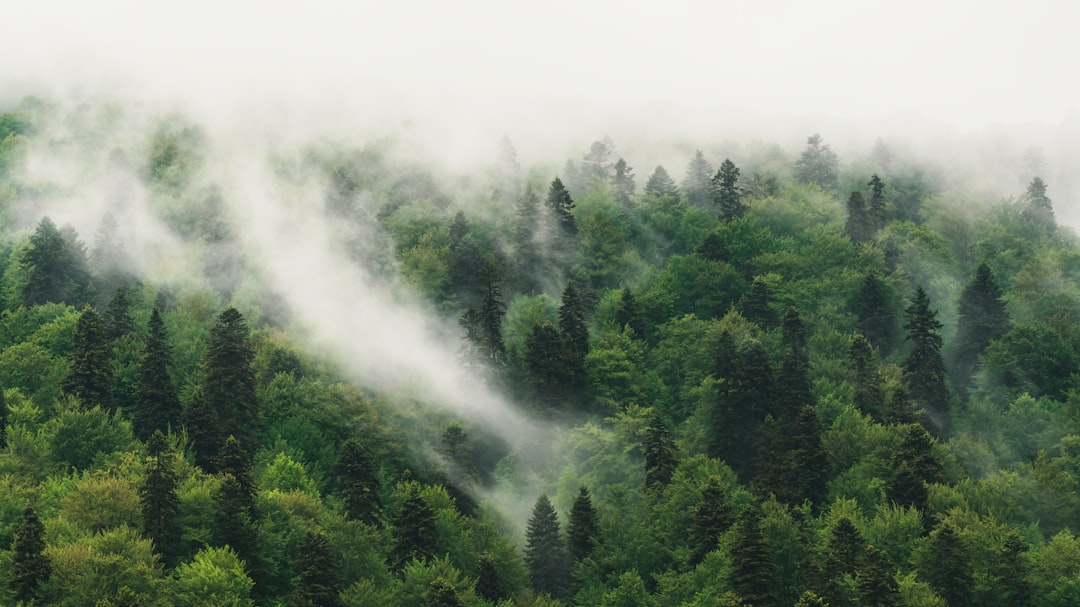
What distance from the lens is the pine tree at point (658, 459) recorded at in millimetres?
105000

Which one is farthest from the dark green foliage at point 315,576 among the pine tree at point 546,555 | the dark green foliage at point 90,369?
the dark green foliage at point 90,369

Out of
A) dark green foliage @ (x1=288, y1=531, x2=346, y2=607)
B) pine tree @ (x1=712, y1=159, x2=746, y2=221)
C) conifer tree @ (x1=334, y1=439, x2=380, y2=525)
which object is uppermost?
pine tree @ (x1=712, y1=159, x2=746, y2=221)

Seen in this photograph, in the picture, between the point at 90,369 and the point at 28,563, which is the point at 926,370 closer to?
the point at 90,369

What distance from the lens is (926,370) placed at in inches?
4528

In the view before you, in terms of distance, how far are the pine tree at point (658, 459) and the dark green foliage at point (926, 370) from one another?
2494 centimetres

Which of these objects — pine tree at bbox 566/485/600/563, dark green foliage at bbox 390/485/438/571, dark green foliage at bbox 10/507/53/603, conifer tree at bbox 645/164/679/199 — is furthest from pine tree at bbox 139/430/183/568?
conifer tree at bbox 645/164/679/199

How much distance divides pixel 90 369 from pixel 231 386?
13.0 metres

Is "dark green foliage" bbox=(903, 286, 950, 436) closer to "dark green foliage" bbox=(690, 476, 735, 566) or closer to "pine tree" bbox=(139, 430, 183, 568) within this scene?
"dark green foliage" bbox=(690, 476, 735, 566)

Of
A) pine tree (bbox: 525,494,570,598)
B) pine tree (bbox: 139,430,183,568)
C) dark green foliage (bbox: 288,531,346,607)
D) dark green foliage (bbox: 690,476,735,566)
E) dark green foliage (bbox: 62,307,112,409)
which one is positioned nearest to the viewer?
dark green foliage (bbox: 288,531,346,607)

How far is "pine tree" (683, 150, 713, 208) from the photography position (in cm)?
16200

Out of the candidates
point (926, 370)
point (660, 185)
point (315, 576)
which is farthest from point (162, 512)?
point (660, 185)

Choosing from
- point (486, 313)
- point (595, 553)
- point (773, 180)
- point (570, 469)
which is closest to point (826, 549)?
point (595, 553)

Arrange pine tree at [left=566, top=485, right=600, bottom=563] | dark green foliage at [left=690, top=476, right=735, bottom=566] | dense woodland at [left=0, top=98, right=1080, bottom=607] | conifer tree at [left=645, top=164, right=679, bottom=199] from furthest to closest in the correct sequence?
conifer tree at [left=645, top=164, right=679, bottom=199], pine tree at [left=566, top=485, right=600, bottom=563], dark green foliage at [left=690, top=476, right=735, bottom=566], dense woodland at [left=0, top=98, right=1080, bottom=607]

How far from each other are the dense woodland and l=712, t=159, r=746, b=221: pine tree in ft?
2.00
